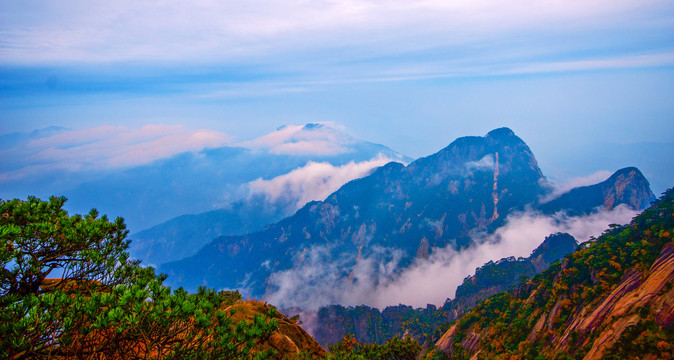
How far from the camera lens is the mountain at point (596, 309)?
3697 centimetres

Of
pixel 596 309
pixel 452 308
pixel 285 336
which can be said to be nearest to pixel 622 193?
pixel 452 308

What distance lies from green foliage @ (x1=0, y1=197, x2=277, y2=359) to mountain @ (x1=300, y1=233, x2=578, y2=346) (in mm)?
129385

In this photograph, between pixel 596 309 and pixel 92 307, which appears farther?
pixel 596 309

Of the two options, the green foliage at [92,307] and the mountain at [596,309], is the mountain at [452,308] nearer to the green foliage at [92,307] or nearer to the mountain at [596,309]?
the mountain at [596,309]

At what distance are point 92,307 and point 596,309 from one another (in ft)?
210

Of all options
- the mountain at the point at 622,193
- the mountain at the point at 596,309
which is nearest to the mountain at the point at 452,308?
the mountain at the point at 596,309

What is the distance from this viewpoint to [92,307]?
28.2ft

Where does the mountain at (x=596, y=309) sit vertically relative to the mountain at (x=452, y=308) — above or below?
above

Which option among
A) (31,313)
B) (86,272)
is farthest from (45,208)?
(31,313)

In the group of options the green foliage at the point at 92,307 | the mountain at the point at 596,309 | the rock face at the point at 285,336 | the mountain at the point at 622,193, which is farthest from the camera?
the mountain at the point at 622,193

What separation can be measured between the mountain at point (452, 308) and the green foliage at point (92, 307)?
129 meters

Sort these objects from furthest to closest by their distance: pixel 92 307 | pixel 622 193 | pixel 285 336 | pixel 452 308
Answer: pixel 622 193, pixel 452 308, pixel 285 336, pixel 92 307

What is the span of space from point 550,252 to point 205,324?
169 m

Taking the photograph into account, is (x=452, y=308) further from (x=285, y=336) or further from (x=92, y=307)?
(x=92, y=307)
